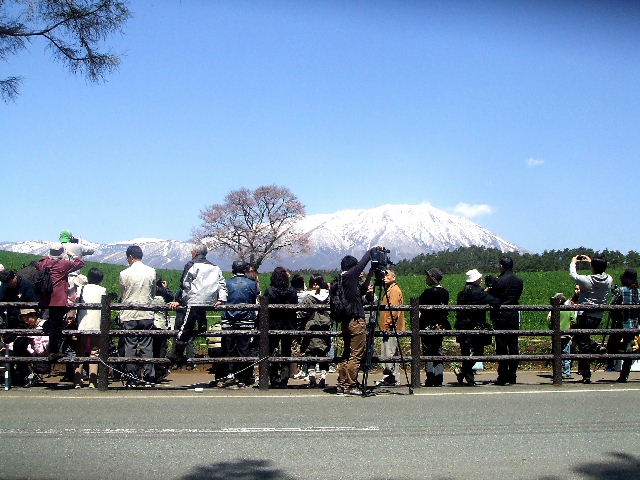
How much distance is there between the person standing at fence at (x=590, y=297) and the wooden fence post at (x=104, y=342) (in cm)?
698

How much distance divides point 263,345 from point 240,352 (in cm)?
48

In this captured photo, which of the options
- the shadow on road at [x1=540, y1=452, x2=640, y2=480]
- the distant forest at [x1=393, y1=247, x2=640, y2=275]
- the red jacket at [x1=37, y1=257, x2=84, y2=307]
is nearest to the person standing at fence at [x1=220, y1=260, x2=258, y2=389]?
the red jacket at [x1=37, y1=257, x2=84, y2=307]

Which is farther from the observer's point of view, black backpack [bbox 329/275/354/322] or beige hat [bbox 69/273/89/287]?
beige hat [bbox 69/273/89/287]

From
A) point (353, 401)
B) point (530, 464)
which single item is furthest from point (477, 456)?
point (353, 401)

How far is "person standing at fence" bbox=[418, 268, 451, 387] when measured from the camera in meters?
10.7

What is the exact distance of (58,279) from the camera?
32.7 ft

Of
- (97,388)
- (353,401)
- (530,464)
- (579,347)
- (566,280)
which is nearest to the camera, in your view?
(530,464)

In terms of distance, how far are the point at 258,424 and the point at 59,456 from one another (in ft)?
6.91

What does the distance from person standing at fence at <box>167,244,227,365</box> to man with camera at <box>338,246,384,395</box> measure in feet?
6.43

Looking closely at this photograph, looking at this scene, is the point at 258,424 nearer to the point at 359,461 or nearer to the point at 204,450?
the point at 204,450

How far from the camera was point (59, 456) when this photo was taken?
245 inches

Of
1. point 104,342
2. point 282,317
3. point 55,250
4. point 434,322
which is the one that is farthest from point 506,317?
point 55,250

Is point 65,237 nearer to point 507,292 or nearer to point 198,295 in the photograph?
point 198,295

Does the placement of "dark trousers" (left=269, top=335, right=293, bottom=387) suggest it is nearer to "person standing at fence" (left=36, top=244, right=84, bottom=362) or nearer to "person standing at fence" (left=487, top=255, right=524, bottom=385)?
"person standing at fence" (left=36, top=244, right=84, bottom=362)
